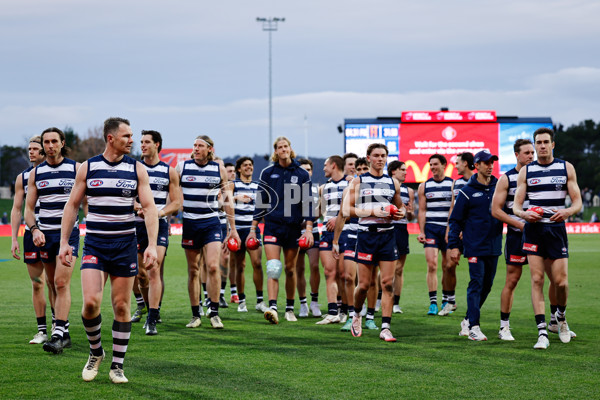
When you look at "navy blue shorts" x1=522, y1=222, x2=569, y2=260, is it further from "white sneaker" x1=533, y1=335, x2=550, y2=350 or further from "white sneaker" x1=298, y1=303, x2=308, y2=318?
"white sneaker" x1=298, y1=303, x2=308, y2=318

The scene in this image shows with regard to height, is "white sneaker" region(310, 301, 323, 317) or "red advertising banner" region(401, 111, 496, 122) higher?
"red advertising banner" region(401, 111, 496, 122)

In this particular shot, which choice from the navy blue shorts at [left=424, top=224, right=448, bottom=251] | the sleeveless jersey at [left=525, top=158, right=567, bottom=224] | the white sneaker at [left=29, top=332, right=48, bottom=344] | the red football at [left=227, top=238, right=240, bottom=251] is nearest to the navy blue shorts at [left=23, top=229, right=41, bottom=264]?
the white sneaker at [left=29, top=332, right=48, bottom=344]

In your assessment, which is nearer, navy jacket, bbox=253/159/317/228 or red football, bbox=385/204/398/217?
red football, bbox=385/204/398/217

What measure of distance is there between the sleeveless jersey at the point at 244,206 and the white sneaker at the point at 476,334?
17.0 feet

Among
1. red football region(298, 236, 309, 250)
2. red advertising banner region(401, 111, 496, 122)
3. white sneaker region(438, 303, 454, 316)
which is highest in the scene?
red advertising banner region(401, 111, 496, 122)

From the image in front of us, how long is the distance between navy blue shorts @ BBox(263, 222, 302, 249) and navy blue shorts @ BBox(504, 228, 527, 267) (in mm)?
3086

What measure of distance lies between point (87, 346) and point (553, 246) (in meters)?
5.49

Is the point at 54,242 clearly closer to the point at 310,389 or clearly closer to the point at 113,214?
the point at 113,214

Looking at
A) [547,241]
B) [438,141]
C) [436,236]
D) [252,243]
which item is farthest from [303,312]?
[438,141]

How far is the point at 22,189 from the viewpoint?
834 centimetres

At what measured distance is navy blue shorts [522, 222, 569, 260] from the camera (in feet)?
26.5

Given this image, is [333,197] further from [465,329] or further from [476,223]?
[465,329]

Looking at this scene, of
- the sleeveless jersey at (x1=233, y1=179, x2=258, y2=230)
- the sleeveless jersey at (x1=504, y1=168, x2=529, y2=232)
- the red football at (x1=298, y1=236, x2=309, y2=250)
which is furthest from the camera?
the sleeveless jersey at (x1=233, y1=179, x2=258, y2=230)

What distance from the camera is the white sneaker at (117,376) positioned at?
20.5 feet
